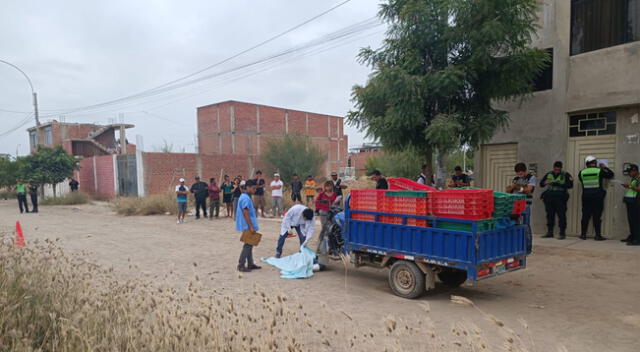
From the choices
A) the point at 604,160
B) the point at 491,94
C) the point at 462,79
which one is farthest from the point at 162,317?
the point at 604,160

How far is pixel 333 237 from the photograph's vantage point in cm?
760

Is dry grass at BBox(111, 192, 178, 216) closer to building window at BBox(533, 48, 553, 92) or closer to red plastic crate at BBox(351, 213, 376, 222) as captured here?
red plastic crate at BBox(351, 213, 376, 222)

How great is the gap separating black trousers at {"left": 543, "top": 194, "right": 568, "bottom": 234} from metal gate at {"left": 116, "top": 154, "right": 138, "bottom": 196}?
942 inches

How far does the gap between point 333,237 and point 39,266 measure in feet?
15.4

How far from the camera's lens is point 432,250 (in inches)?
219

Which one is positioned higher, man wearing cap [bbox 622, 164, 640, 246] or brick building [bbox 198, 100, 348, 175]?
brick building [bbox 198, 100, 348, 175]

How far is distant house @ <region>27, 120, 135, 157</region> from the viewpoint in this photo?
42.1 m

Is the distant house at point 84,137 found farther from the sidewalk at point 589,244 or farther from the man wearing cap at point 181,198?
the sidewalk at point 589,244

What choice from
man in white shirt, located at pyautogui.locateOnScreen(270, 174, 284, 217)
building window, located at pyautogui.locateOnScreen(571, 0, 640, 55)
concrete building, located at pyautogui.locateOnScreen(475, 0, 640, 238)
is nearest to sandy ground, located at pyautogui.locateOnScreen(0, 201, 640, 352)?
concrete building, located at pyautogui.locateOnScreen(475, 0, 640, 238)

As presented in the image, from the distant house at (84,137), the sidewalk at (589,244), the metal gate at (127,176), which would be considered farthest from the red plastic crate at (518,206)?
the distant house at (84,137)

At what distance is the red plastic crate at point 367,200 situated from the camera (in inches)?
248

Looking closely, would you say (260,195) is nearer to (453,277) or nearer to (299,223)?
(299,223)

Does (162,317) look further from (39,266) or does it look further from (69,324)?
(39,266)

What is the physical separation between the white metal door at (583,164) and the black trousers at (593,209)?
34 cm
